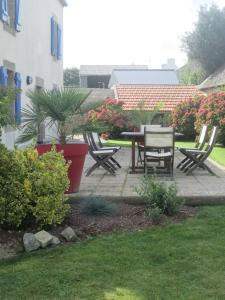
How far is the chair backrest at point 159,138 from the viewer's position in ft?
31.0

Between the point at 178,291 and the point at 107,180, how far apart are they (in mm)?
5133

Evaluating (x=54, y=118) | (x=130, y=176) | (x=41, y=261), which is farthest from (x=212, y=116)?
(x=41, y=261)

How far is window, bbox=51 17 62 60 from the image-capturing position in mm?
18984

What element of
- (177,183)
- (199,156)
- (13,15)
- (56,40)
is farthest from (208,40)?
(177,183)

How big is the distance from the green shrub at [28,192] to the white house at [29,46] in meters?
4.74

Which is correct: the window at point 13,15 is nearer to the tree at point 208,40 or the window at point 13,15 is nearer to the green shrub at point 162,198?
the green shrub at point 162,198

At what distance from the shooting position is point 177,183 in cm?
866

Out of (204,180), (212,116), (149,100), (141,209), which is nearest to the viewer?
(141,209)

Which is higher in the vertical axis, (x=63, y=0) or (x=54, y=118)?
(x=63, y=0)

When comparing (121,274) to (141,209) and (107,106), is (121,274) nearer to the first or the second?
(141,209)

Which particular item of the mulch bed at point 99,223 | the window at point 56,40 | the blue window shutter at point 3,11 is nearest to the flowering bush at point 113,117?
the window at point 56,40

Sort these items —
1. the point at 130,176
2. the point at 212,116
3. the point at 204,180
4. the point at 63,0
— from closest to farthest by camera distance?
1. the point at 204,180
2. the point at 130,176
3. the point at 212,116
4. the point at 63,0

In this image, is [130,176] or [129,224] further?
[130,176]

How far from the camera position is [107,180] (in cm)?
913
